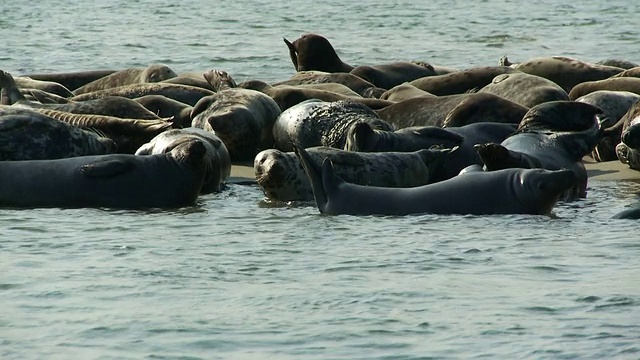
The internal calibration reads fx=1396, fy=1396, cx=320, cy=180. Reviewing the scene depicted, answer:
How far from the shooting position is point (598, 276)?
5965mm

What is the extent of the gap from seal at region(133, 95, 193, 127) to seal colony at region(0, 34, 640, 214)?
0.01 meters

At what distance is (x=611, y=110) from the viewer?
1079 cm

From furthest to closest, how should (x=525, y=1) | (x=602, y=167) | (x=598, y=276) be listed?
(x=525, y=1) < (x=602, y=167) < (x=598, y=276)

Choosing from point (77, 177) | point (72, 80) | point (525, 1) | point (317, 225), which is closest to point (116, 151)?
point (77, 177)

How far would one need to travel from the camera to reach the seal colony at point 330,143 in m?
7.73

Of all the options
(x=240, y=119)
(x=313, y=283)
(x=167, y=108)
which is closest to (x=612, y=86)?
(x=240, y=119)

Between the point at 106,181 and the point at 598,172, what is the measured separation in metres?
3.64

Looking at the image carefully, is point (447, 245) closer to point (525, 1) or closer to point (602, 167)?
point (602, 167)

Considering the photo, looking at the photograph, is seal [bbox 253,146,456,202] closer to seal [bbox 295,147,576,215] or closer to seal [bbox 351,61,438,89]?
seal [bbox 295,147,576,215]

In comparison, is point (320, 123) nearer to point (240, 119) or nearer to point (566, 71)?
point (240, 119)

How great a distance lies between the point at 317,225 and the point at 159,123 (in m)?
2.74

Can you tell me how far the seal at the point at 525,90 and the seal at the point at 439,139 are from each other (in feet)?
5.13

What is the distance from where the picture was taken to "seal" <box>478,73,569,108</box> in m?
11.3

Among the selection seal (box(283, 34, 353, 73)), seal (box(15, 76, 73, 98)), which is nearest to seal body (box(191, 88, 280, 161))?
seal (box(15, 76, 73, 98))
